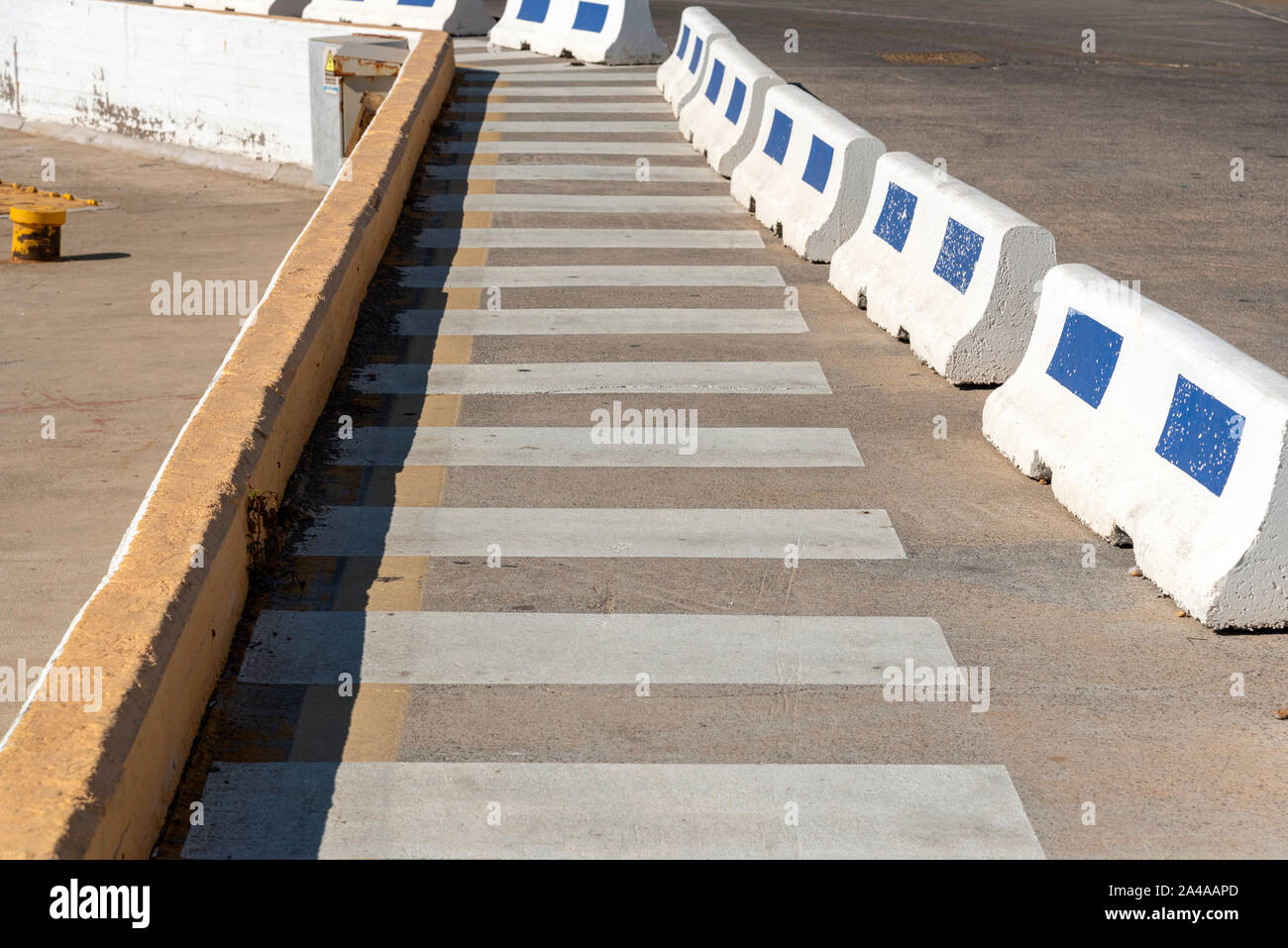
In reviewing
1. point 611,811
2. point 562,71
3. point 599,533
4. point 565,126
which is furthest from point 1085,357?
point 562,71

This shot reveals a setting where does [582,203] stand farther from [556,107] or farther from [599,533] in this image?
[599,533]

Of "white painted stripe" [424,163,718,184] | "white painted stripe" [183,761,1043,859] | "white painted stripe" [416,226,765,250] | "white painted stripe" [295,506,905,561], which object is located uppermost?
"white painted stripe" [424,163,718,184]

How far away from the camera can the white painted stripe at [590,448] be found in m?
7.75

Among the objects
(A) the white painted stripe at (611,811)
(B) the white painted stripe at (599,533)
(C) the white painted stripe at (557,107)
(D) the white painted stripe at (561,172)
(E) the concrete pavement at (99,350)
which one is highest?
(C) the white painted stripe at (557,107)

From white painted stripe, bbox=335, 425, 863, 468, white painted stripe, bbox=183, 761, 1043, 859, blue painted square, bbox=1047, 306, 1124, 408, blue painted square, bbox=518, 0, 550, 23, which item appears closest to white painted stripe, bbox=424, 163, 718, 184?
white painted stripe, bbox=335, 425, 863, 468

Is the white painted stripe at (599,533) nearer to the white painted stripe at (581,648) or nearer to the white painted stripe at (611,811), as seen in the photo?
the white painted stripe at (581,648)

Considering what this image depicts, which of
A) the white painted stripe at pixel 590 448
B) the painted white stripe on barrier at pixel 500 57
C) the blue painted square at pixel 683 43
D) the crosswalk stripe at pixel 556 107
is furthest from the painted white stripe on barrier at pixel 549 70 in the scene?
the white painted stripe at pixel 590 448

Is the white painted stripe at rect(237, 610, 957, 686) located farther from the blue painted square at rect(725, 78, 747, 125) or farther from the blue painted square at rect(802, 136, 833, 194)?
the blue painted square at rect(725, 78, 747, 125)

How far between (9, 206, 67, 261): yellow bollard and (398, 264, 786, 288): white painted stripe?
9.79 meters

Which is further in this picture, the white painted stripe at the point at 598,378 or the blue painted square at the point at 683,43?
the blue painted square at the point at 683,43

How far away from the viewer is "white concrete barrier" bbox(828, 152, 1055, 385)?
27.6ft

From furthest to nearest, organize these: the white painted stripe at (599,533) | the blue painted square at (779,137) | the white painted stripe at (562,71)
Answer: the white painted stripe at (562,71), the blue painted square at (779,137), the white painted stripe at (599,533)

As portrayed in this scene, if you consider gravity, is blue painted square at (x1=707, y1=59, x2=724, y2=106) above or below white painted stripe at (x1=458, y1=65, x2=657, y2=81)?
above
